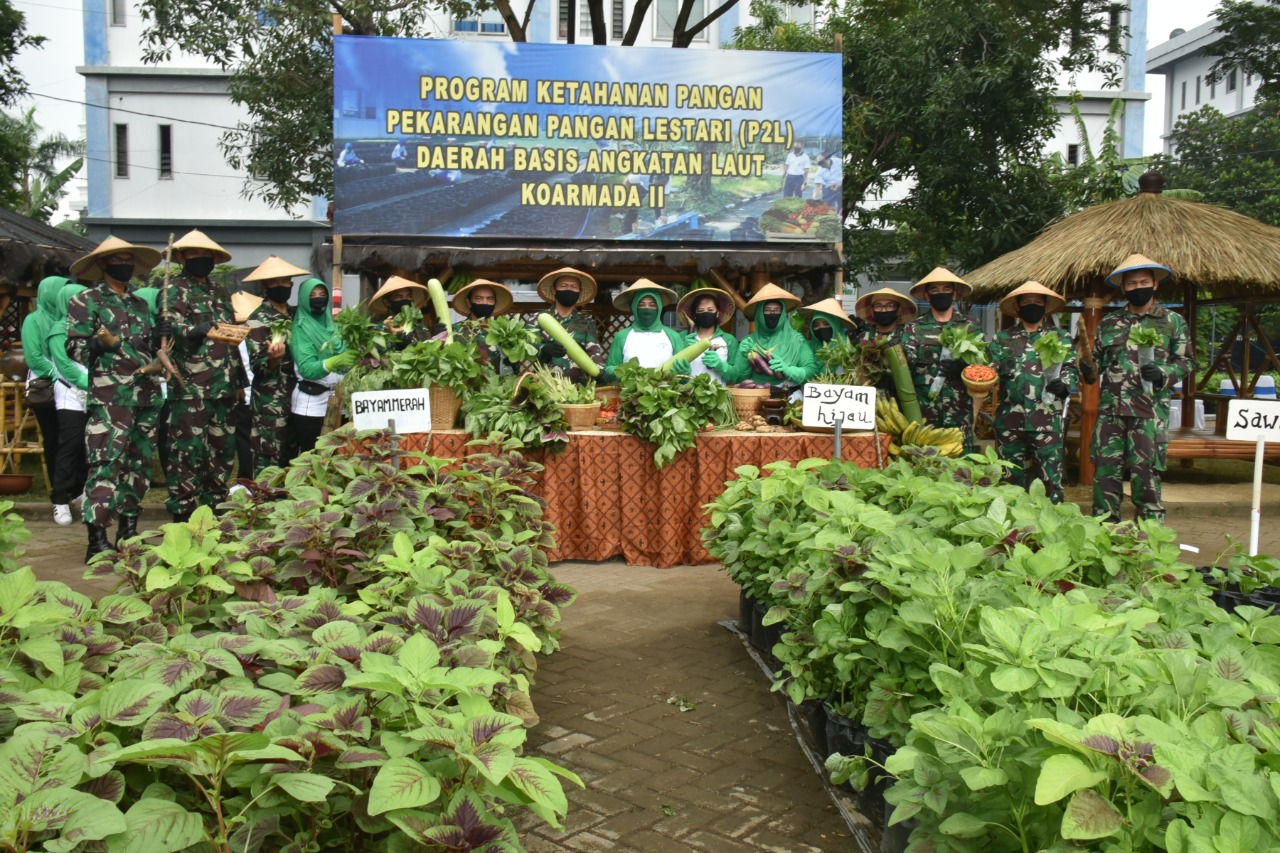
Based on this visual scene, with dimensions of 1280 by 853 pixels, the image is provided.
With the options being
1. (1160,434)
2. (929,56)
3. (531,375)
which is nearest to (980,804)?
(531,375)

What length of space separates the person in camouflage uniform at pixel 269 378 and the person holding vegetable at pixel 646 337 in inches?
93.4

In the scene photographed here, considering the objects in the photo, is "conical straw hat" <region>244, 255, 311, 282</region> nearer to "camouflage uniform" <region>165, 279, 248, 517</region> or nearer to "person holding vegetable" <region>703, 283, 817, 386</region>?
"camouflage uniform" <region>165, 279, 248, 517</region>

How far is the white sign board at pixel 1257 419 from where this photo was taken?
5.60 m

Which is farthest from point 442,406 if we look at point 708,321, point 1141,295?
point 1141,295

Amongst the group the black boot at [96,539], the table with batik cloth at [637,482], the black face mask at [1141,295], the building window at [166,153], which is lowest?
the black boot at [96,539]

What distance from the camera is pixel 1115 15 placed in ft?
45.6

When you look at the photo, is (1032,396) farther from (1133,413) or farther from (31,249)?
(31,249)

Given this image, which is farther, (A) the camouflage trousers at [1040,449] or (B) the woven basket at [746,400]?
(A) the camouflage trousers at [1040,449]

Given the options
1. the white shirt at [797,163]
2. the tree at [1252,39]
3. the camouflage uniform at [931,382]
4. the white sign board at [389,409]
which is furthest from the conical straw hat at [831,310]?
the tree at [1252,39]

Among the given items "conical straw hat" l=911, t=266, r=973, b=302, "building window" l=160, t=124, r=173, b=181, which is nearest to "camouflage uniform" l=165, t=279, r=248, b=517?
"conical straw hat" l=911, t=266, r=973, b=302

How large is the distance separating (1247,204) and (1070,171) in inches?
471

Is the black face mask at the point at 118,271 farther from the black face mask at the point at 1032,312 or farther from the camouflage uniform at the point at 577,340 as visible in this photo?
the black face mask at the point at 1032,312

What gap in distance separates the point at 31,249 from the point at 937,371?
9.21 meters

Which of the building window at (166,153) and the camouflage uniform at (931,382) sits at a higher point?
the building window at (166,153)
